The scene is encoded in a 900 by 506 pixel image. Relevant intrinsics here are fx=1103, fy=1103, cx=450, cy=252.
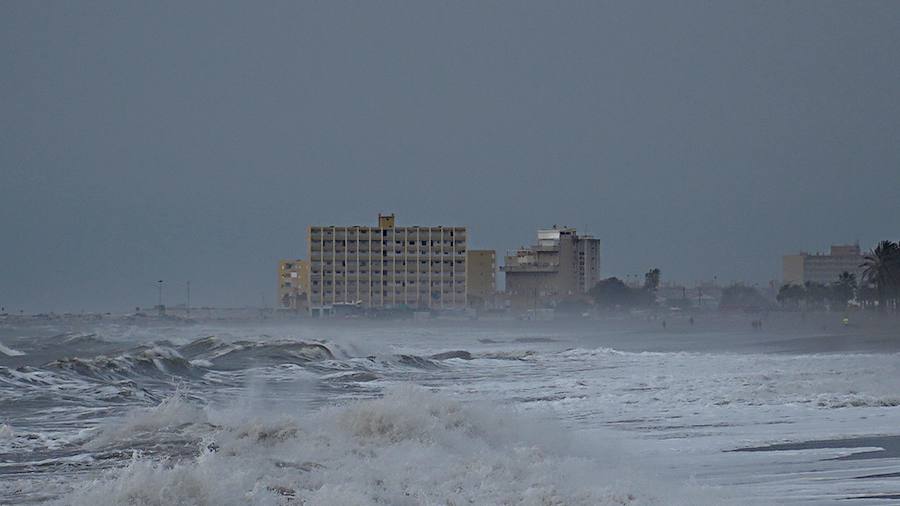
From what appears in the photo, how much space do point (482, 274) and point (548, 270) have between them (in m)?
10.3

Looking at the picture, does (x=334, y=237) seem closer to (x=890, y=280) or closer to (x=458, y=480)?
(x=890, y=280)

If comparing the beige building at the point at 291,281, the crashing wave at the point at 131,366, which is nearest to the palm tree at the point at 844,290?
the beige building at the point at 291,281

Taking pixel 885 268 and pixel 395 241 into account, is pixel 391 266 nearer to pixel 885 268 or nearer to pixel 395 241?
pixel 395 241

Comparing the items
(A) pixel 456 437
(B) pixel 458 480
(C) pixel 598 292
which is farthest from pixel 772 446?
(C) pixel 598 292

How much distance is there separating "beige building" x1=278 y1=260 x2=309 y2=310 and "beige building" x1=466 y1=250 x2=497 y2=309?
2474 centimetres

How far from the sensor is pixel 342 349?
44.3 metres

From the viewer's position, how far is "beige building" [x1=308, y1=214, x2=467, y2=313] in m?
150

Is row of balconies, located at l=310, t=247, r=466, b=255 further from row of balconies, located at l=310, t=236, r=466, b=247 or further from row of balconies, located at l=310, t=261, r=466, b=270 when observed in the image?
row of balconies, located at l=310, t=261, r=466, b=270

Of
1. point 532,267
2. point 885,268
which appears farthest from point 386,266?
point 885,268

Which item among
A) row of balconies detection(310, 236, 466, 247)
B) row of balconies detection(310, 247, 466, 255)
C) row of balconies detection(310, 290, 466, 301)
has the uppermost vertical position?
row of balconies detection(310, 236, 466, 247)

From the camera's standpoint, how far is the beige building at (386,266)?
150 meters

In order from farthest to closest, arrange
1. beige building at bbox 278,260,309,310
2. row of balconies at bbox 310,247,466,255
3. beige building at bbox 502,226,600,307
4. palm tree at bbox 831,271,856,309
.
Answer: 1. beige building at bbox 502,226,600,307
2. beige building at bbox 278,260,309,310
3. row of balconies at bbox 310,247,466,255
4. palm tree at bbox 831,271,856,309

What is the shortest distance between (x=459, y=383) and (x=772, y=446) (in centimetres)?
1459

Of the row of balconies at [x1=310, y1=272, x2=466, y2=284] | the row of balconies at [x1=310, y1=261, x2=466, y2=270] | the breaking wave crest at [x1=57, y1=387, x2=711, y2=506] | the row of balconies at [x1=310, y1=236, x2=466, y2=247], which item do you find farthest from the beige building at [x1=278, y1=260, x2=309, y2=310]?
the breaking wave crest at [x1=57, y1=387, x2=711, y2=506]
